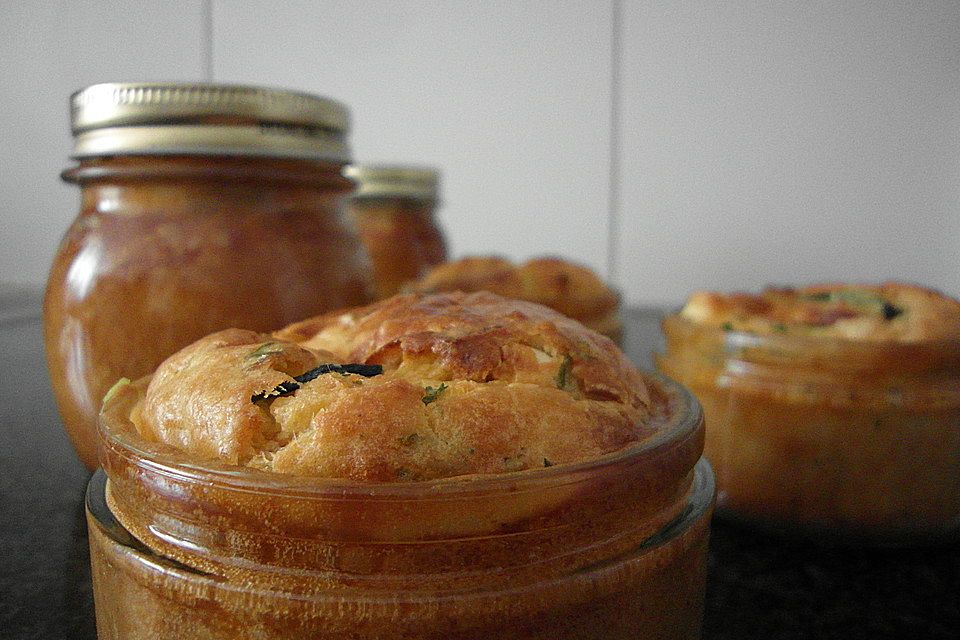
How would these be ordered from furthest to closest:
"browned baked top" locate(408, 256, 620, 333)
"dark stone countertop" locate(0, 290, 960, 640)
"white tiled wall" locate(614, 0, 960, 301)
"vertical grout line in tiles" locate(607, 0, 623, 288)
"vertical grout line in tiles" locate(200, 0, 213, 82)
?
"vertical grout line in tiles" locate(200, 0, 213, 82) < "vertical grout line in tiles" locate(607, 0, 623, 288) < "white tiled wall" locate(614, 0, 960, 301) < "browned baked top" locate(408, 256, 620, 333) < "dark stone countertop" locate(0, 290, 960, 640)

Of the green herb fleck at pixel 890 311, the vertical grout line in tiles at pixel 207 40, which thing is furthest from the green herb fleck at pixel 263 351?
the vertical grout line in tiles at pixel 207 40

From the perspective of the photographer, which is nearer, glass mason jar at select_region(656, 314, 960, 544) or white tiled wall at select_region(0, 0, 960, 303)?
glass mason jar at select_region(656, 314, 960, 544)

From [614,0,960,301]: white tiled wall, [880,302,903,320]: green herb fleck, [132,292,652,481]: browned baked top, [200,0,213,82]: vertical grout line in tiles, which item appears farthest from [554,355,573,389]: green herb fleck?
[200,0,213,82]: vertical grout line in tiles

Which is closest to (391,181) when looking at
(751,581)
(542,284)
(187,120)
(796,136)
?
(542,284)

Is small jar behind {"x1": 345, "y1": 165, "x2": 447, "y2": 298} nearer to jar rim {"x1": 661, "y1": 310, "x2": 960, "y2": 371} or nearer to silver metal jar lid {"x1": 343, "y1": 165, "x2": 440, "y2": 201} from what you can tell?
silver metal jar lid {"x1": 343, "y1": 165, "x2": 440, "y2": 201}

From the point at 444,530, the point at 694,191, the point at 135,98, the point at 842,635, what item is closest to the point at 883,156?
the point at 694,191

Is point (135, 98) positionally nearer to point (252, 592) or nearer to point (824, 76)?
point (252, 592)
